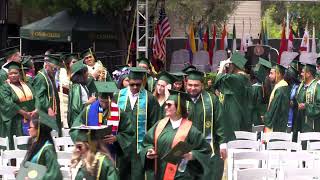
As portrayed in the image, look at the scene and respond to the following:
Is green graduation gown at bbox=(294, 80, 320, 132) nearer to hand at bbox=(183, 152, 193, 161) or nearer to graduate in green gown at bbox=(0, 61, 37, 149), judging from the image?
graduate in green gown at bbox=(0, 61, 37, 149)

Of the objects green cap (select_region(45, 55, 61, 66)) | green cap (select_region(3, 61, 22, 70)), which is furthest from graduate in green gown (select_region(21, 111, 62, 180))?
green cap (select_region(45, 55, 61, 66))

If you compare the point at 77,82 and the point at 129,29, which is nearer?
the point at 77,82

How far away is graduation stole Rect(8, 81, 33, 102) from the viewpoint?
39.0 ft

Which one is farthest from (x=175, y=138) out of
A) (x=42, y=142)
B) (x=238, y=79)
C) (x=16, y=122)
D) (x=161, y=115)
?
(x=16, y=122)

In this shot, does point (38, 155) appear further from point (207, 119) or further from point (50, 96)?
point (50, 96)

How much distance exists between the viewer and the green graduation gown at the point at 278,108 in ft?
42.2

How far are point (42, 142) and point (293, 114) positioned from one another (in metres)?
7.68

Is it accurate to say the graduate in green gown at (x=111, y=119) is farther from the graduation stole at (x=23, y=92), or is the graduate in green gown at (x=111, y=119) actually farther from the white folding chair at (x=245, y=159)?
the graduation stole at (x=23, y=92)

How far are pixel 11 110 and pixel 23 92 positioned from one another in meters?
0.31

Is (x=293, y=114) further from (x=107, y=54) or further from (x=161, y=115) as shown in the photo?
(x=107, y=54)

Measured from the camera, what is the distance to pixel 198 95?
30.9 ft

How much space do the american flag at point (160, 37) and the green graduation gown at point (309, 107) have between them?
1009 cm

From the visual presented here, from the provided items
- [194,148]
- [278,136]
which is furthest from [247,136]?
[194,148]

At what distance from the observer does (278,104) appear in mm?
13008
